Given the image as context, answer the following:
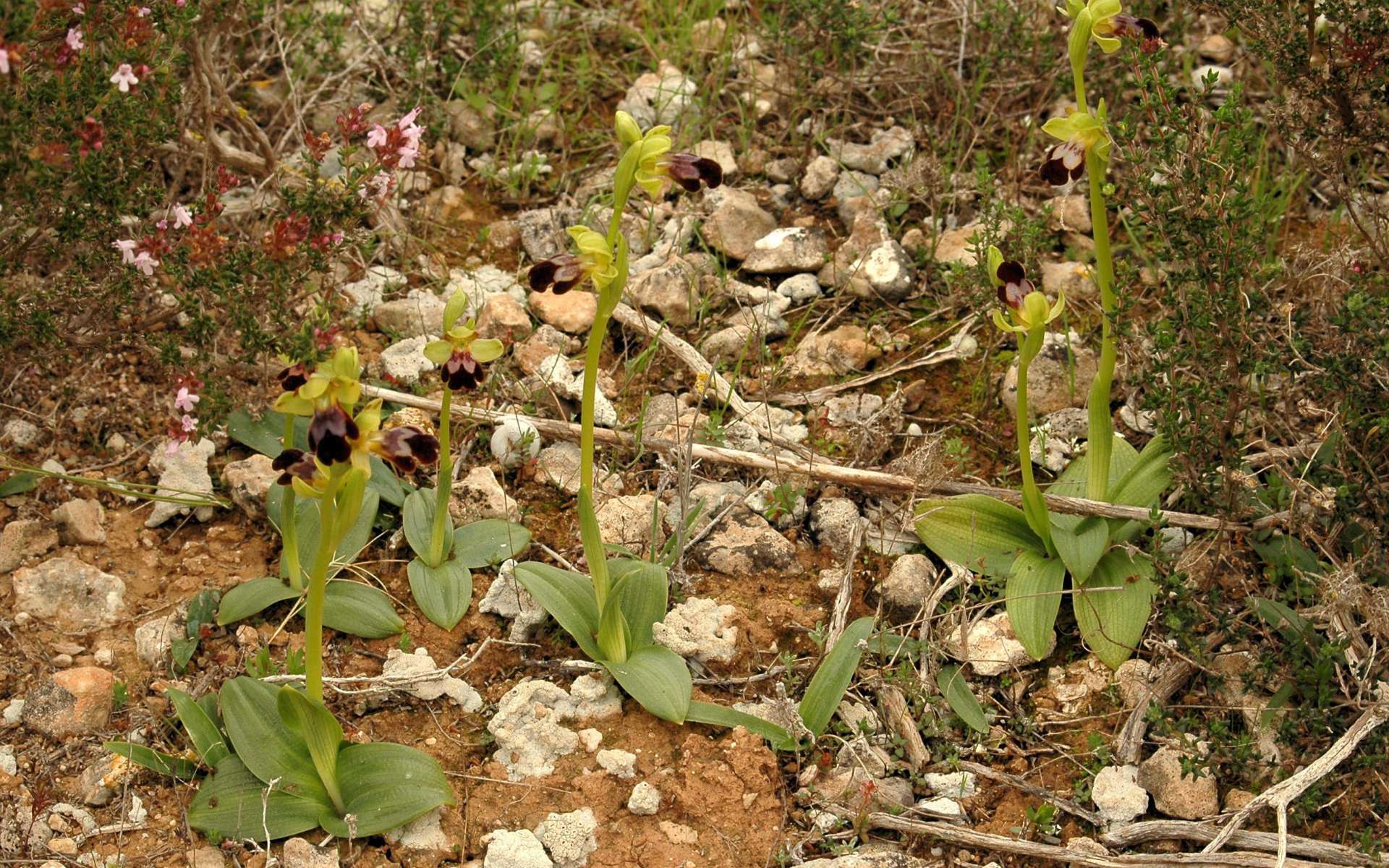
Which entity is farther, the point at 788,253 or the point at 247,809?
the point at 788,253

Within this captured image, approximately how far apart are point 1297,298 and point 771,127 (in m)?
2.17

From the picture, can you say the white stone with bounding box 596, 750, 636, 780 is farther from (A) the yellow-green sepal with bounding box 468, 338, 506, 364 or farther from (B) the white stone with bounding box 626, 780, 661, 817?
(A) the yellow-green sepal with bounding box 468, 338, 506, 364

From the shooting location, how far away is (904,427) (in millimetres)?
4316

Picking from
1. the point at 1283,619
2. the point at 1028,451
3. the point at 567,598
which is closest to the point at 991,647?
the point at 1028,451

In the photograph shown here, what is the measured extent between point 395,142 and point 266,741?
73.1 inches

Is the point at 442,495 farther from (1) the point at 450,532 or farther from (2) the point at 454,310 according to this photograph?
(2) the point at 454,310

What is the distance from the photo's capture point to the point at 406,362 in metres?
4.41

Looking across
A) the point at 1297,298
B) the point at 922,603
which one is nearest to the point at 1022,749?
the point at 922,603

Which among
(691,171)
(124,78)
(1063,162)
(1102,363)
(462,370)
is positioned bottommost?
(1102,363)

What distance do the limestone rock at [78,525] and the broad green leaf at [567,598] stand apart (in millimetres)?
1319

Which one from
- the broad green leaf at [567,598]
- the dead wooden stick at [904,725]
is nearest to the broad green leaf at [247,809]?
the broad green leaf at [567,598]

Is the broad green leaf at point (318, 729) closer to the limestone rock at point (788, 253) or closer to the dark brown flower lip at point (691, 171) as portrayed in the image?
the dark brown flower lip at point (691, 171)

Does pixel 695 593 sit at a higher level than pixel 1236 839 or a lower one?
higher

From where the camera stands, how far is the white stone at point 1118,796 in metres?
3.22
